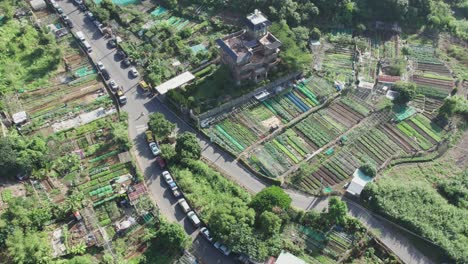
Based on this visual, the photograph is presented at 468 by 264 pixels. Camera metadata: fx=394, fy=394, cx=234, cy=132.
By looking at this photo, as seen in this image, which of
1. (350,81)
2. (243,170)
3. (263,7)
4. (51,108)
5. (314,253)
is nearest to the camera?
(314,253)

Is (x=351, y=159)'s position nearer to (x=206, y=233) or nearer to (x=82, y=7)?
(x=206, y=233)

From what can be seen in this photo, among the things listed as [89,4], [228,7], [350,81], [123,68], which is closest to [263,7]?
[228,7]

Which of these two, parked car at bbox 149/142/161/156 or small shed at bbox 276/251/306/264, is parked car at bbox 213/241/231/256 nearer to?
small shed at bbox 276/251/306/264

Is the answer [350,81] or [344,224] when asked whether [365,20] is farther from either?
[344,224]

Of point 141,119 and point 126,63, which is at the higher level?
point 126,63

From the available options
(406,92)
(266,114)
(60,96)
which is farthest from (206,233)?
(406,92)

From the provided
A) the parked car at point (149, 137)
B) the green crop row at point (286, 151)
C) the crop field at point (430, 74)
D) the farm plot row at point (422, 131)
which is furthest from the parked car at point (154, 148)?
the crop field at point (430, 74)
